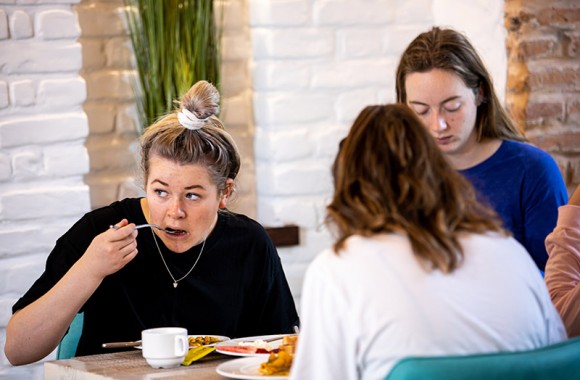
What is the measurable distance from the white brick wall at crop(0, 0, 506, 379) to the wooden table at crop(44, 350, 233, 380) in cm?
72

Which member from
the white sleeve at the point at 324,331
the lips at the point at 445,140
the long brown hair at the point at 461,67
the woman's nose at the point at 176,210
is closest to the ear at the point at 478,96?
the long brown hair at the point at 461,67

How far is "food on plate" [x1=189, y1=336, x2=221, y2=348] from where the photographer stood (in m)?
1.95

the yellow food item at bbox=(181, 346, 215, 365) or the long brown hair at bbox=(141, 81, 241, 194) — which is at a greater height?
the long brown hair at bbox=(141, 81, 241, 194)

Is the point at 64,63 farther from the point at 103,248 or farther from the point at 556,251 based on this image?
the point at 556,251

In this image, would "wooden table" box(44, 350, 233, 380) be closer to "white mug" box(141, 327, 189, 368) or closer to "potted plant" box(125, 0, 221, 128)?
"white mug" box(141, 327, 189, 368)

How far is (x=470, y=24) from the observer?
305cm

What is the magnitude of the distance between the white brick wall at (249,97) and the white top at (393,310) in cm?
140

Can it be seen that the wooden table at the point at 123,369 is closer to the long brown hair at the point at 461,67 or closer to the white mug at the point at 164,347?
the white mug at the point at 164,347

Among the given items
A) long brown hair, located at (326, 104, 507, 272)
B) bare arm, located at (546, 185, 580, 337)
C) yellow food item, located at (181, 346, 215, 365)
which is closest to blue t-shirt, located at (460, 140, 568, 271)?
bare arm, located at (546, 185, 580, 337)

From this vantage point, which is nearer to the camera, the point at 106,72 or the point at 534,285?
the point at 534,285

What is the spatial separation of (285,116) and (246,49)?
24 centimetres

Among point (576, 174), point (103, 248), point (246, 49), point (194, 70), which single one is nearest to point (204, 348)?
point (103, 248)

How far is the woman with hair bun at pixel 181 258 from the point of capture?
2.13 metres

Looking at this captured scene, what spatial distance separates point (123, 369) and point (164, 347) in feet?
0.30
